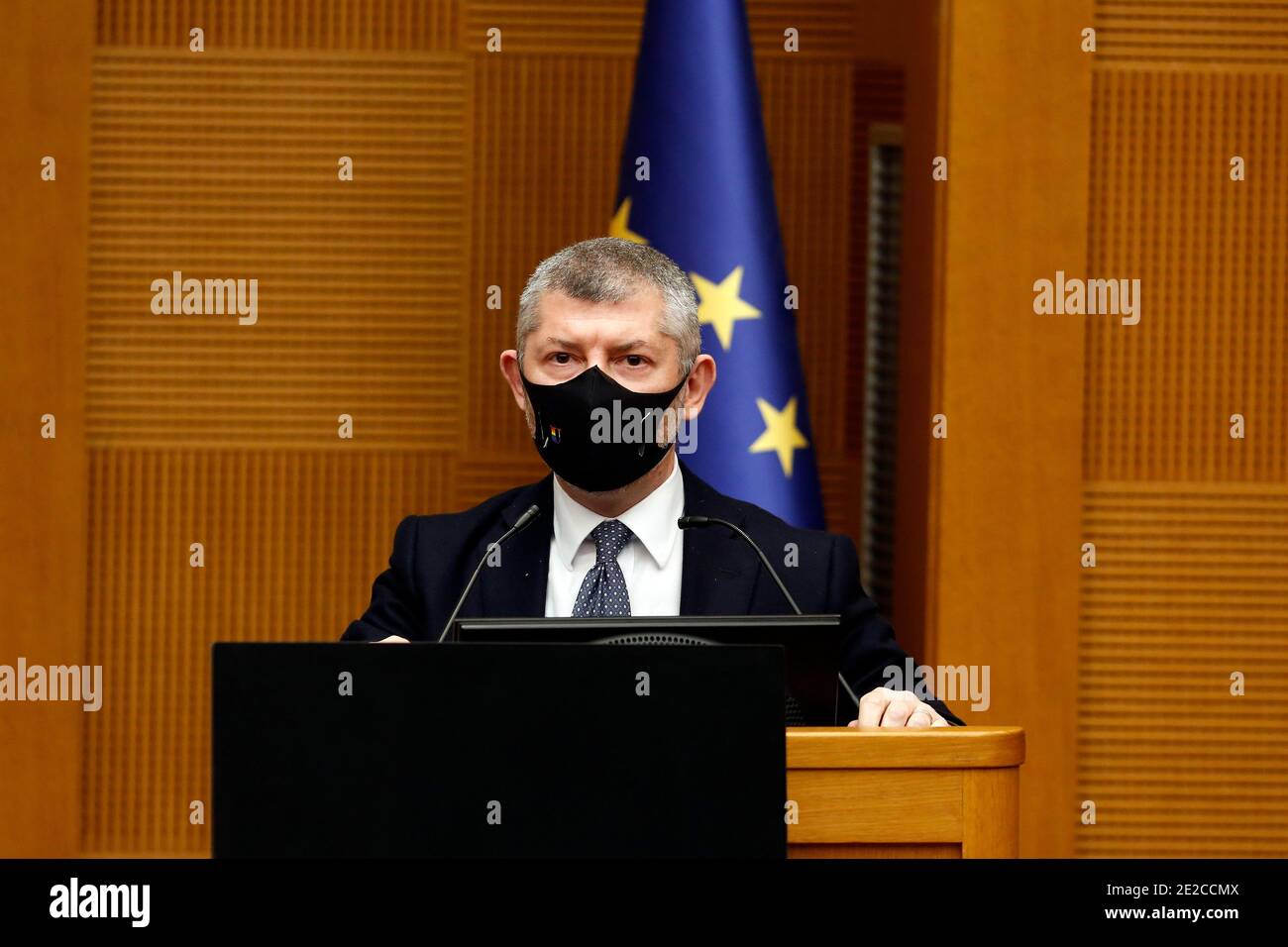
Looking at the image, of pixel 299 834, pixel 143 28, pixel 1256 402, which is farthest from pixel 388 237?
pixel 299 834

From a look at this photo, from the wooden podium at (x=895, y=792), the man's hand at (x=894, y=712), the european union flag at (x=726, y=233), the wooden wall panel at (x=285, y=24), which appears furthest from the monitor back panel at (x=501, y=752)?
the wooden wall panel at (x=285, y=24)

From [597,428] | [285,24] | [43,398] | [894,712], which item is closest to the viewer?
[894,712]

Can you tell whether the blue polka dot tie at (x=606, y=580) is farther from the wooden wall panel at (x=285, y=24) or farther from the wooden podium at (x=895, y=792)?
the wooden wall panel at (x=285, y=24)

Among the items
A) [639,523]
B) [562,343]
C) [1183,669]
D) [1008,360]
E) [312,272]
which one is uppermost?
[312,272]

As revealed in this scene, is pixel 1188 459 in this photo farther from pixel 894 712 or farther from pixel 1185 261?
pixel 894 712

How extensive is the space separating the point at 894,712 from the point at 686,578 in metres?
0.59

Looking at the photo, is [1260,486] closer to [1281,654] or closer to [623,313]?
[1281,654]

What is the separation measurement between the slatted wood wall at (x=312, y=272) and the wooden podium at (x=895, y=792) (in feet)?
8.88

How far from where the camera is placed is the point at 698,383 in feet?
8.09

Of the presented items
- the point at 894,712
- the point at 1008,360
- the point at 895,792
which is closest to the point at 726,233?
the point at 1008,360

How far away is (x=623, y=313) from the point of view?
233 cm

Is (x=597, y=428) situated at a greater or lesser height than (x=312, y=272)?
lesser

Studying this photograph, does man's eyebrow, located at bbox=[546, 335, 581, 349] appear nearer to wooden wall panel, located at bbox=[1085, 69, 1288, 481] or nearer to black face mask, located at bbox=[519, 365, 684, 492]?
black face mask, located at bbox=[519, 365, 684, 492]

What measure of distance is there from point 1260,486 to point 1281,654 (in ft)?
1.52
